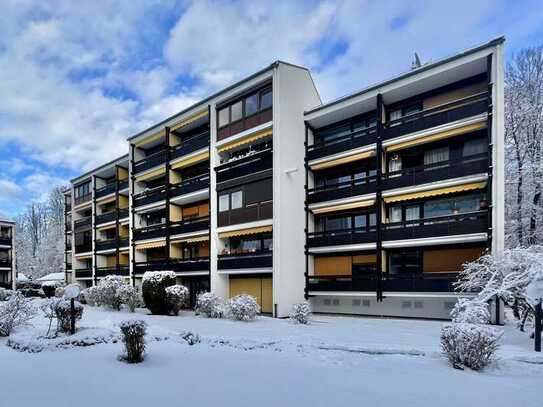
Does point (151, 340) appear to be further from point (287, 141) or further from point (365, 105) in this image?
point (365, 105)

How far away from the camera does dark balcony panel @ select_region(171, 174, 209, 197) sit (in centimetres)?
2745

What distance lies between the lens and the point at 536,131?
951 inches

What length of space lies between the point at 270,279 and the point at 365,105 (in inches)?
511

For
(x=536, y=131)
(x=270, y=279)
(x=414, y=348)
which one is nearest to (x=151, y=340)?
(x=414, y=348)

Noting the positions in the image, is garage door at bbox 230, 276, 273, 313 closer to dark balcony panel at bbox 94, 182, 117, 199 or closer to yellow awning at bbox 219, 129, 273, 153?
yellow awning at bbox 219, 129, 273, 153

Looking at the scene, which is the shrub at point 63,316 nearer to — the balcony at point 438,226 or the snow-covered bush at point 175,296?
the snow-covered bush at point 175,296

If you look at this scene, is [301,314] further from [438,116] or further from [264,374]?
[438,116]

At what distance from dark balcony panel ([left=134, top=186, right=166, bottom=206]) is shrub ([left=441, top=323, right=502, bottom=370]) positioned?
26.2 meters

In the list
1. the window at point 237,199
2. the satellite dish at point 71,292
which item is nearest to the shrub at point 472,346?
the satellite dish at point 71,292

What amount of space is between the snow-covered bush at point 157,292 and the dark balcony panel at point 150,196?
9.79 meters

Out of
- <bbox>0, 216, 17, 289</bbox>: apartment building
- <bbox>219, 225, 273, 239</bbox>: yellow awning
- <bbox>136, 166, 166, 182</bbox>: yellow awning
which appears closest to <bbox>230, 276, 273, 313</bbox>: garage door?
<bbox>219, 225, 273, 239</bbox>: yellow awning

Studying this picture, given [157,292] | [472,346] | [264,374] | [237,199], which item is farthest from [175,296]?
[472,346]

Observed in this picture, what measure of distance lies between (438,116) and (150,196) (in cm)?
2430

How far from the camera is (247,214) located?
2428cm
